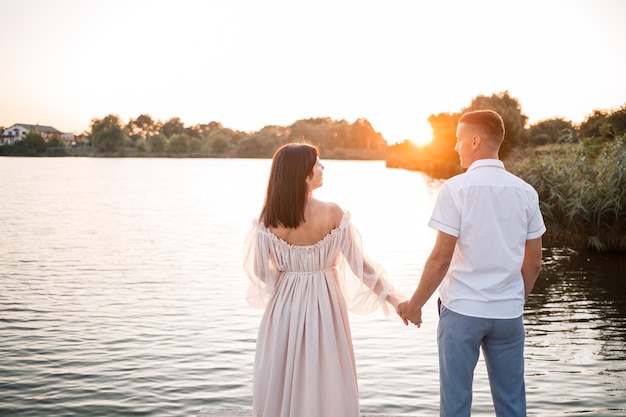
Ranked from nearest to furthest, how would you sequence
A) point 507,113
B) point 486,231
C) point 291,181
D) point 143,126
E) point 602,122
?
1. point 486,231
2. point 291,181
3. point 602,122
4. point 507,113
5. point 143,126

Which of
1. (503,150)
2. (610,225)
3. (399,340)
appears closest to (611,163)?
(610,225)

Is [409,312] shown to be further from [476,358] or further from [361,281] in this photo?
[476,358]

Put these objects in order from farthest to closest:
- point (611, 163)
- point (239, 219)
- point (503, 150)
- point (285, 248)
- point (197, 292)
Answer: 1. point (503, 150)
2. point (239, 219)
3. point (611, 163)
4. point (197, 292)
5. point (285, 248)

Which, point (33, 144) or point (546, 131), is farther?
point (33, 144)

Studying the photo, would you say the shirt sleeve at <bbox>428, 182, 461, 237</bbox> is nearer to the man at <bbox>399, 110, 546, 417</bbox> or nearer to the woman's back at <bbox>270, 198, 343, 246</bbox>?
the man at <bbox>399, 110, 546, 417</bbox>

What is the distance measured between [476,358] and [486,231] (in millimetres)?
609

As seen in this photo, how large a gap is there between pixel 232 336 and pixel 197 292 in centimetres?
285

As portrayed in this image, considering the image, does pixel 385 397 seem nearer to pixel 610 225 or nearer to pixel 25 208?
pixel 610 225

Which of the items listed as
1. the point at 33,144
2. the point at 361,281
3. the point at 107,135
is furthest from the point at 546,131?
the point at 107,135

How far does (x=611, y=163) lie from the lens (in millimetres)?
13719

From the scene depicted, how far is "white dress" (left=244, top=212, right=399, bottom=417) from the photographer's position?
10.8ft

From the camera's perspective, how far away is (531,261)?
3.10m

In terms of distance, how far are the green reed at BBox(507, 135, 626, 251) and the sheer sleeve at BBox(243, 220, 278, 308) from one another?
11.5 metres

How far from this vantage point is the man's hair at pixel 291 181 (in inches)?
127
